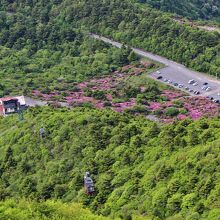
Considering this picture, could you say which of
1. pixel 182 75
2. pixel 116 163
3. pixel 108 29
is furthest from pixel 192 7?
pixel 116 163

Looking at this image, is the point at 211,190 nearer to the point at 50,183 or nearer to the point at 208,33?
the point at 50,183

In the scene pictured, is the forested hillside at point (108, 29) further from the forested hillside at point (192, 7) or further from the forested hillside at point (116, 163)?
the forested hillside at point (116, 163)

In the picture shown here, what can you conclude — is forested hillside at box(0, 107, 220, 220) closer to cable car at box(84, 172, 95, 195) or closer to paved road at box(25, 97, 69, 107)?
cable car at box(84, 172, 95, 195)

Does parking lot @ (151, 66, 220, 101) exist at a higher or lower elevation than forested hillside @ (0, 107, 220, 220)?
lower

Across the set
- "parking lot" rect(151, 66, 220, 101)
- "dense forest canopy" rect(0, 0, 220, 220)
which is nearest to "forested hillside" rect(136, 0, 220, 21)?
"dense forest canopy" rect(0, 0, 220, 220)

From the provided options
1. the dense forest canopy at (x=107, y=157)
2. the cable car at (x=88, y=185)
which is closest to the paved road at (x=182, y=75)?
the dense forest canopy at (x=107, y=157)

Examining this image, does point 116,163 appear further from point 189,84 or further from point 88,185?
point 189,84
